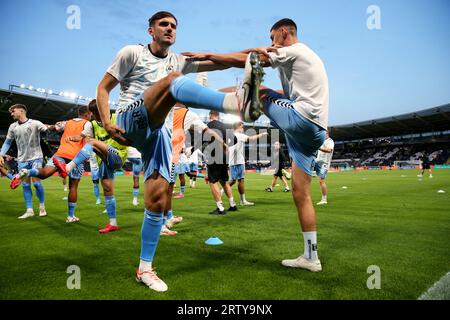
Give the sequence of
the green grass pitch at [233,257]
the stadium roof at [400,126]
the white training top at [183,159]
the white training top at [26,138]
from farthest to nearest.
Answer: the stadium roof at [400,126] → the white training top at [183,159] → the white training top at [26,138] → the green grass pitch at [233,257]

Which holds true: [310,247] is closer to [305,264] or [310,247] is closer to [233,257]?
[305,264]

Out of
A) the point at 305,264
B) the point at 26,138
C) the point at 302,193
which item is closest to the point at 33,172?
the point at 26,138

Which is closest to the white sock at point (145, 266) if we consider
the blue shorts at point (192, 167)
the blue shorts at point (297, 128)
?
the blue shorts at point (297, 128)

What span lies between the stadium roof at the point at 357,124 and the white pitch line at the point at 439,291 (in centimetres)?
4458

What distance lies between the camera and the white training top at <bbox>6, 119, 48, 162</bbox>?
729cm

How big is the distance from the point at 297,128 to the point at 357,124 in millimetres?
66925

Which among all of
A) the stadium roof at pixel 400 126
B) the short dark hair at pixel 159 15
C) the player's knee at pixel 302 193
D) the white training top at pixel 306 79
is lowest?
the player's knee at pixel 302 193

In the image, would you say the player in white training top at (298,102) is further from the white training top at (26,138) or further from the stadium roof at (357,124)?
the stadium roof at (357,124)

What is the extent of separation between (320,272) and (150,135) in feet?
7.02

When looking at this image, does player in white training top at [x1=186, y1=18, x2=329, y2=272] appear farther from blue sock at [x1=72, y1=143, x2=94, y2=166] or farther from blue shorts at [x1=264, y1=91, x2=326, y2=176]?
blue sock at [x1=72, y1=143, x2=94, y2=166]

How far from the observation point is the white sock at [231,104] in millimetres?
2119

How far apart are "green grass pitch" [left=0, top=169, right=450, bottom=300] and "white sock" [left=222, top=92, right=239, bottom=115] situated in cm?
148
